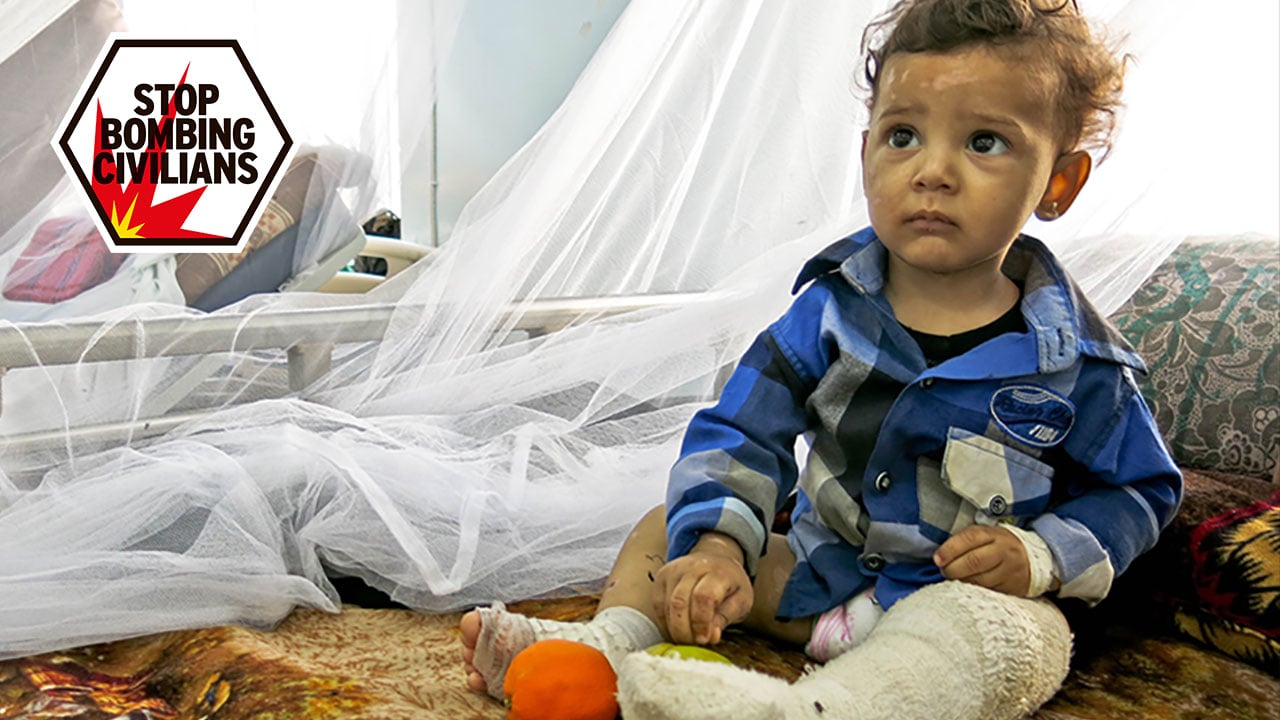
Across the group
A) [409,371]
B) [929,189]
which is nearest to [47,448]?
[409,371]

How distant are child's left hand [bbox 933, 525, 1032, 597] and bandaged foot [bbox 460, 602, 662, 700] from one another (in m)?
0.24

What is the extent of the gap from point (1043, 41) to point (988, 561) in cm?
41

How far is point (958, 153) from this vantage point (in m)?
0.95

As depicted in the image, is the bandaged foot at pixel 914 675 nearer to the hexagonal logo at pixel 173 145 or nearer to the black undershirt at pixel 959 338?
the black undershirt at pixel 959 338

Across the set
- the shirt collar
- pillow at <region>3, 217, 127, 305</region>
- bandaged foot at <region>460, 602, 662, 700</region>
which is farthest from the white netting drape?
the shirt collar

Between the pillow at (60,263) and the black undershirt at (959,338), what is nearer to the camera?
the black undershirt at (959,338)

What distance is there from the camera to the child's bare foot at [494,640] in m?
0.87

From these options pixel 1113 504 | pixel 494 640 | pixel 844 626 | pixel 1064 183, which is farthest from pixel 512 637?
pixel 1064 183

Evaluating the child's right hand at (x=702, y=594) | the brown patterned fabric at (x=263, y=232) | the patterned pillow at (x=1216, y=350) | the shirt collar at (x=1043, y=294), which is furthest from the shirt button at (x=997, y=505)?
the brown patterned fabric at (x=263, y=232)

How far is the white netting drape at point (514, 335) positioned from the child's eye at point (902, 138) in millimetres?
405

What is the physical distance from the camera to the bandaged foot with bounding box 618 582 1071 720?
2.35 ft

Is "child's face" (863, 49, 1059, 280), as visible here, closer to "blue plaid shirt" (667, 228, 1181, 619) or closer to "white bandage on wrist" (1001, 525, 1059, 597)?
"blue plaid shirt" (667, 228, 1181, 619)

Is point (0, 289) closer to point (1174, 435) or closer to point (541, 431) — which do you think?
point (541, 431)

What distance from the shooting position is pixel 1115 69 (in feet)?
3.35
